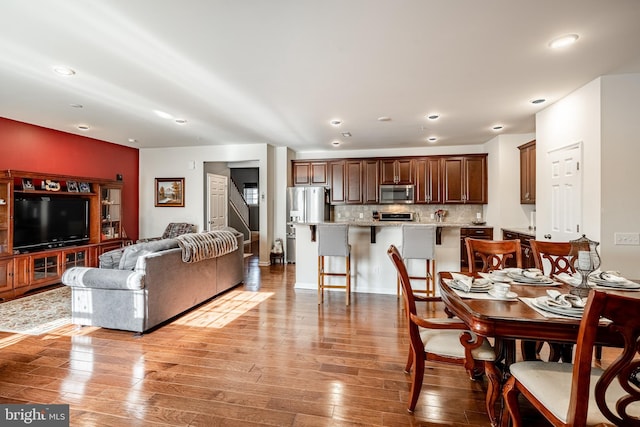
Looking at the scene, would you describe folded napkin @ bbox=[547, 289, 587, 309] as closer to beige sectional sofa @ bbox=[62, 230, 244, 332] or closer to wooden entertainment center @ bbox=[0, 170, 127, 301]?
beige sectional sofa @ bbox=[62, 230, 244, 332]

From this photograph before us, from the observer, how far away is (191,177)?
709cm

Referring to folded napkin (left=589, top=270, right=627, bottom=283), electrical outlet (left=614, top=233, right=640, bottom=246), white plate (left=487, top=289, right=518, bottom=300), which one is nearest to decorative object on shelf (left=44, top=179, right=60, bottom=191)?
white plate (left=487, top=289, right=518, bottom=300)

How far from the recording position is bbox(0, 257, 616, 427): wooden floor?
1.93 m

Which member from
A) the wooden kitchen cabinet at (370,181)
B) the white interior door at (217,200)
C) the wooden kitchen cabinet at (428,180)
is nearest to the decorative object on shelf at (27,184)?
the white interior door at (217,200)

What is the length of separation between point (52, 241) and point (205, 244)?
2.97 meters

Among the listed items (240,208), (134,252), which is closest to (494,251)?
(134,252)

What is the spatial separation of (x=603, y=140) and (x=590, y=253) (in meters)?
2.16

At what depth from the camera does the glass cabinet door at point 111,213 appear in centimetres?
603

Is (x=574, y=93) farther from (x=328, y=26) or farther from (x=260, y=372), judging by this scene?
(x=260, y=372)

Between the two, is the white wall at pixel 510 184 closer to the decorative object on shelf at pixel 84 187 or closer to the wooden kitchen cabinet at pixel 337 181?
the wooden kitchen cabinet at pixel 337 181

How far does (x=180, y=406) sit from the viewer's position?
6.58 feet

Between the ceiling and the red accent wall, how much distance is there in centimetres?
34

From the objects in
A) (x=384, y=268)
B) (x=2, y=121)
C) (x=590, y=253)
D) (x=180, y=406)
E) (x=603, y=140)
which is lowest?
(x=180, y=406)

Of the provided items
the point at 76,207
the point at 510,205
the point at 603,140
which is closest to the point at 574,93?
the point at 603,140
